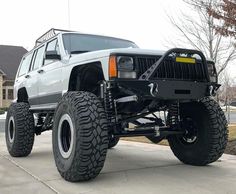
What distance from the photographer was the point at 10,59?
168ft

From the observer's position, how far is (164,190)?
480cm

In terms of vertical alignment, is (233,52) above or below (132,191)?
above

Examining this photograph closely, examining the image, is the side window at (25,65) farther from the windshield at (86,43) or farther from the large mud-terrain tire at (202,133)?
the large mud-terrain tire at (202,133)

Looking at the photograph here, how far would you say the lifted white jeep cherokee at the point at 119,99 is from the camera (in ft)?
16.6

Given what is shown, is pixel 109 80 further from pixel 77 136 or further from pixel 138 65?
pixel 77 136

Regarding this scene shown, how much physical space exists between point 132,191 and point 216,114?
222 centimetres

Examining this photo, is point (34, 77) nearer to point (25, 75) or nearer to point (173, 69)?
point (25, 75)

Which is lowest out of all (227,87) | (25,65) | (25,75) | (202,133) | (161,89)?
(227,87)

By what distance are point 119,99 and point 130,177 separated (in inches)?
44.4

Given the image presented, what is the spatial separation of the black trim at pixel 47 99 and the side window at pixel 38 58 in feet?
2.36

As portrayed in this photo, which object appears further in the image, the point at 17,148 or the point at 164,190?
the point at 17,148

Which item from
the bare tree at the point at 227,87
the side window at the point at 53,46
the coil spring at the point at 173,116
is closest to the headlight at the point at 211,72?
the coil spring at the point at 173,116

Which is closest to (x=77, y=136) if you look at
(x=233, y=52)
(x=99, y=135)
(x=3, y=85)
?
(x=99, y=135)

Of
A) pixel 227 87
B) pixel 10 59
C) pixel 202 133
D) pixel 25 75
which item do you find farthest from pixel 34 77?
pixel 10 59
